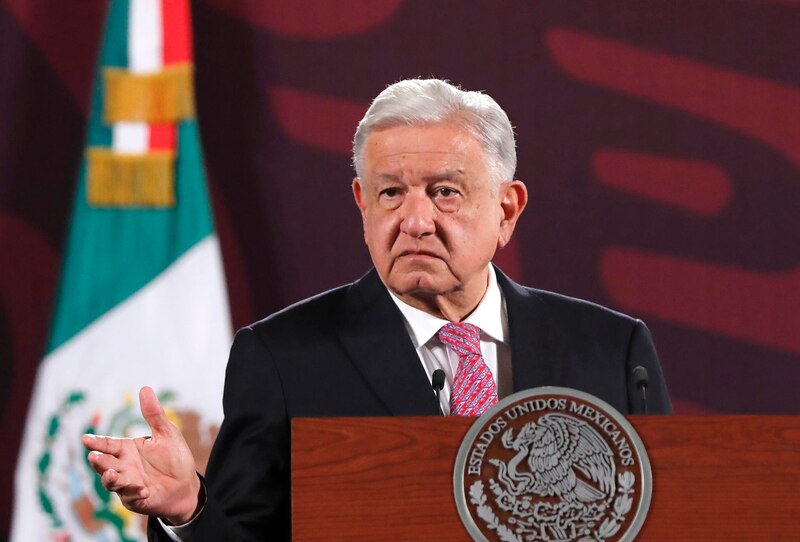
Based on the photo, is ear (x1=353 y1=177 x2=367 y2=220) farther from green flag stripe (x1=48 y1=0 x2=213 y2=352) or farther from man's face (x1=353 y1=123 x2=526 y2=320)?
green flag stripe (x1=48 y1=0 x2=213 y2=352)

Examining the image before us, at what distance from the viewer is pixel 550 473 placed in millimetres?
1524

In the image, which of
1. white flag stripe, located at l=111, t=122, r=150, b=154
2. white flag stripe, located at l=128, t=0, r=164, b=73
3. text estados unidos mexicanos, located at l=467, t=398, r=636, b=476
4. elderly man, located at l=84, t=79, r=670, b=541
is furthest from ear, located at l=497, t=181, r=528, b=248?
white flag stripe, located at l=128, t=0, r=164, b=73

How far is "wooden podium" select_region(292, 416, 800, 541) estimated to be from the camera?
152 centimetres

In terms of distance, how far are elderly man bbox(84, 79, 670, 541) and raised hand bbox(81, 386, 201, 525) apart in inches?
7.7

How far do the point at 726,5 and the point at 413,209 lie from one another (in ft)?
7.49

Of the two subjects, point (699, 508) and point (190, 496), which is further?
point (190, 496)

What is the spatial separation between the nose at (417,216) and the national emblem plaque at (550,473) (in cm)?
57

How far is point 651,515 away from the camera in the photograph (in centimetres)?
152

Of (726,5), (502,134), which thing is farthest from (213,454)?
(726,5)

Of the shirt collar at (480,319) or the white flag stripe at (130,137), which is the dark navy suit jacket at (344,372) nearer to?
the shirt collar at (480,319)

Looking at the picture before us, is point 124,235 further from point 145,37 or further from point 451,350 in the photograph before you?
point 451,350

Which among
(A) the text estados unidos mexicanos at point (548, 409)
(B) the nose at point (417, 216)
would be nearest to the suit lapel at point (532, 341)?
(B) the nose at point (417, 216)

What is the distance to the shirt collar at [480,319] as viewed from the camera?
212cm

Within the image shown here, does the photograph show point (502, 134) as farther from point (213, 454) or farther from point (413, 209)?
point (213, 454)
